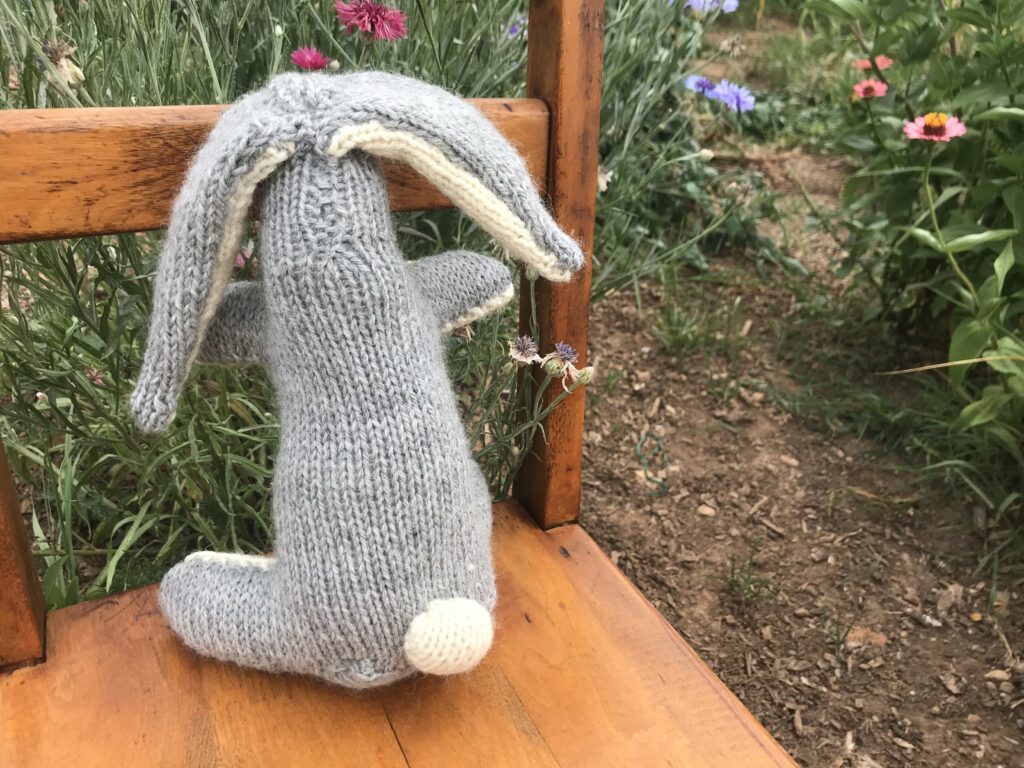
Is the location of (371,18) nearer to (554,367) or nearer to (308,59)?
(308,59)

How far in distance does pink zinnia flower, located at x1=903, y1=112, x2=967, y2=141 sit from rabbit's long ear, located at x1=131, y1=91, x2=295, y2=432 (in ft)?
3.77

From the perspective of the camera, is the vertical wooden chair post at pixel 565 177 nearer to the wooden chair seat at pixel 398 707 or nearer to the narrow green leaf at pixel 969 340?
the wooden chair seat at pixel 398 707

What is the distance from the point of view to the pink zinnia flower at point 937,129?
4.60 feet

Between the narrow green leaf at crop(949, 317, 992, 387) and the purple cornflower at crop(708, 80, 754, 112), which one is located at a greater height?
the purple cornflower at crop(708, 80, 754, 112)

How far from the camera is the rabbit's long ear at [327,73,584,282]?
0.68 m

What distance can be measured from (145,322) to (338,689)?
22.6 inches

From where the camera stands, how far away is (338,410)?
2.41 ft

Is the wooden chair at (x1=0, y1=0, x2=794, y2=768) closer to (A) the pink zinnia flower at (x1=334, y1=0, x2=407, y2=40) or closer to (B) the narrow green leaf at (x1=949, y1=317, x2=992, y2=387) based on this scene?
(A) the pink zinnia flower at (x1=334, y1=0, x2=407, y2=40)

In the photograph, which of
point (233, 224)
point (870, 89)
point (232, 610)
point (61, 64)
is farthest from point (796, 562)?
point (61, 64)

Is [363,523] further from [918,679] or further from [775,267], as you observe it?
[775,267]

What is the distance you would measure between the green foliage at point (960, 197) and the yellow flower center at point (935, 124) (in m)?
0.07

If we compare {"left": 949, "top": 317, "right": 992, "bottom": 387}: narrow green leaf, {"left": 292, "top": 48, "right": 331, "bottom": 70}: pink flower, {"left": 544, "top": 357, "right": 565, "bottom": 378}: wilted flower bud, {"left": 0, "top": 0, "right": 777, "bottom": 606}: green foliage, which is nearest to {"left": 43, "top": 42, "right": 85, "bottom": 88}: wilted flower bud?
{"left": 0, "top": 0, "right": 777, "bottom": 606}: green foliage

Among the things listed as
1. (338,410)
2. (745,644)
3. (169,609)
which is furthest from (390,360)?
(745,644)

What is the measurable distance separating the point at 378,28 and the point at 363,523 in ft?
1.87
